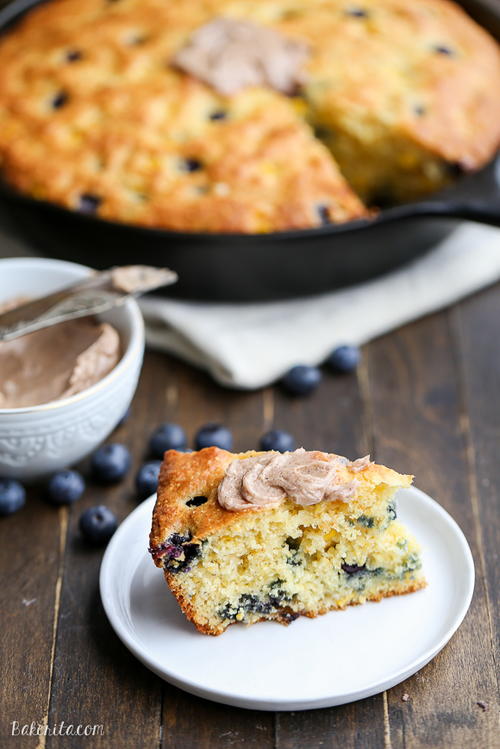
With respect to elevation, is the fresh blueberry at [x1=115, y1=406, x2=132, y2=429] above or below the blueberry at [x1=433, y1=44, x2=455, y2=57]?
below

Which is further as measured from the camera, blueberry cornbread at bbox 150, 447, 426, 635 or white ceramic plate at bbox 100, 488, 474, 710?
blueberry cornbread at bbox 150, 447, 426, 635

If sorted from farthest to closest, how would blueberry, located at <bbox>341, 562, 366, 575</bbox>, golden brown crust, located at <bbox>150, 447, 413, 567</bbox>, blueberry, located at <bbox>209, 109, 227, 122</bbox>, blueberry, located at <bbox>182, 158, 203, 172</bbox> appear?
1. blueberry, located at <bbox>209, 109, 227, 122</bbox>
2. blueberry, located at <bbox>182, 158, 203, 172</bbox>
3. blueberry, located at <bbox>341, 562, 366, 575</bbox>
4. golden brown crust, located at <bbox>150, 447, 413, 567</bbox>

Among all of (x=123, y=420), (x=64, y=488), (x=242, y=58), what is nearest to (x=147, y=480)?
(x=64, y=488)

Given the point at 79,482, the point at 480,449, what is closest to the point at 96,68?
the point at 79,482

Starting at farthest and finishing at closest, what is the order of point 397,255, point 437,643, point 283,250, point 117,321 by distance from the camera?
point 397,255
point 283,250
point 117,321
point 437,643

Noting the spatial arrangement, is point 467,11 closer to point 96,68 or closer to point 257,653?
point 96,68

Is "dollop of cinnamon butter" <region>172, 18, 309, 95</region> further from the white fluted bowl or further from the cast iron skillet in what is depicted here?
the white fluted bowl

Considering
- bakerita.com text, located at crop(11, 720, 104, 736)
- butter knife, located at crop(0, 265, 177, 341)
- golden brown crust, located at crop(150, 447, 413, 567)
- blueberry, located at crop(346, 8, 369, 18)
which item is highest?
blueberry, located at crop(346, 8, 369, 18)

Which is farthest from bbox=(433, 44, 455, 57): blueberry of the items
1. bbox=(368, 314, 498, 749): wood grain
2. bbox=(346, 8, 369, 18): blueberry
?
bbox=(368, 314, 498, 749): wood grain
